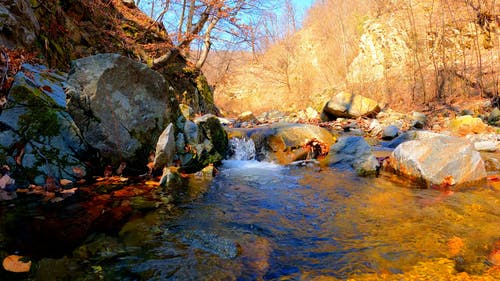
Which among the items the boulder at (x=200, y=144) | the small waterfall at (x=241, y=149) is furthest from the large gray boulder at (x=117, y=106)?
the small waterfall at (x=241, y=149)

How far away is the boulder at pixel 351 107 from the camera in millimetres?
13613

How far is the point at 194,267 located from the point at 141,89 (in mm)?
3085

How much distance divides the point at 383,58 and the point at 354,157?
16643 mm

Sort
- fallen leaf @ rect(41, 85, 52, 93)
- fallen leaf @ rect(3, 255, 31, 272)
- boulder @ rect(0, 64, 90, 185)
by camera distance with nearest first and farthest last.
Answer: fallen leaf @ rect(3, 255, 31, 272) < boulder @ rect(0, 64, 90, 185) < fallen leaf @ rect(41, 85, 52, 93)

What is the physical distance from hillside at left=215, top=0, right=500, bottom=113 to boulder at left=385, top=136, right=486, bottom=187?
9.79 m

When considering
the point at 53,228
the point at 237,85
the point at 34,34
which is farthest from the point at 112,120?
the point at 237,85

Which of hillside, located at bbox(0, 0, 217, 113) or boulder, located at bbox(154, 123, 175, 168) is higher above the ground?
hillside, located at bbox(0, 0, 217, 113)

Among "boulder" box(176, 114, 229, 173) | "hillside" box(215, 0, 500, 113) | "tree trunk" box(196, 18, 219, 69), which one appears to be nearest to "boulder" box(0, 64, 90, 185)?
"boulder" box(176, 114, 229, 173)

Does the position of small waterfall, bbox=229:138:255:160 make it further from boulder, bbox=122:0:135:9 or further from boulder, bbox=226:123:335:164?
boulder, bbox=122:0:135:9

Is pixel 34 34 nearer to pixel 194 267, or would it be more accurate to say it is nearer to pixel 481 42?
pixel 194 267

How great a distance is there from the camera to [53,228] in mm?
2322

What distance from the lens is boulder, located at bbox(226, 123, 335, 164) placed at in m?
6.27

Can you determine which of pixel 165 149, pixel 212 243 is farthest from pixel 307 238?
pixel 165 149

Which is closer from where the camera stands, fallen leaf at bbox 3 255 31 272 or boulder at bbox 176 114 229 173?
fallen leaf at bbox 3 255 31 272
